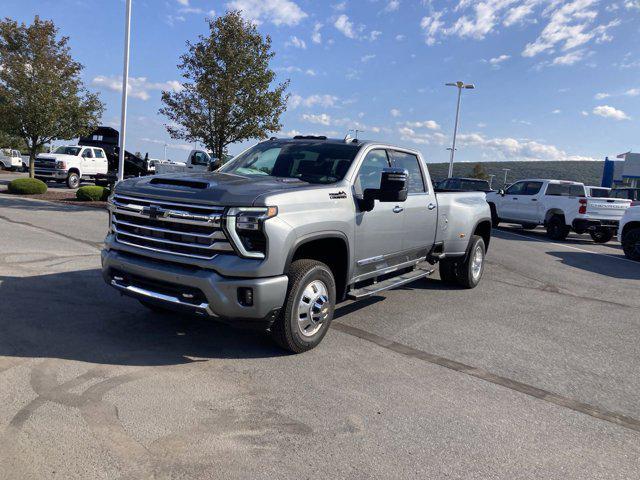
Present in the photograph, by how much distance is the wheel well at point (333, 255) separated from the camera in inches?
180

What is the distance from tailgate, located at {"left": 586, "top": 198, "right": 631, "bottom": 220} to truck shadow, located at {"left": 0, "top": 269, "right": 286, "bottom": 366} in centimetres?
1434

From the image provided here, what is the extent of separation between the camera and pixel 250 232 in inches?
153

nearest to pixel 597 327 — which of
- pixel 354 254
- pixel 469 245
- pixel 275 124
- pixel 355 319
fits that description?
pixel 469 245

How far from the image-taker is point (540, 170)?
249ft

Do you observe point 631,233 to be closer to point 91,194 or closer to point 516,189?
point 516,189

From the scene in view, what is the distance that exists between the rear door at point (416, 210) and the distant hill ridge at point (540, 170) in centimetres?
5756

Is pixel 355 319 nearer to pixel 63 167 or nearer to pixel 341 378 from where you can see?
pixel 341 378

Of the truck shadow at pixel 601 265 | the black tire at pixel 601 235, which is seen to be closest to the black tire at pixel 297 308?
the truck shadow at pixel 601 265

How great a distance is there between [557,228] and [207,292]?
15.6 m

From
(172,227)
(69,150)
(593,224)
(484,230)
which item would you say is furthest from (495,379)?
(69,150)

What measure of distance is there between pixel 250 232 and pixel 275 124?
1325cm

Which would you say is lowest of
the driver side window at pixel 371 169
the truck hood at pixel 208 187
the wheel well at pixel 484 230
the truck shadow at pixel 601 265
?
the truck shadow at pixel 601 265

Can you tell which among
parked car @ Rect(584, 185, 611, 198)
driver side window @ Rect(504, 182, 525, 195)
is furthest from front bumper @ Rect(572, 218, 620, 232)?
driver side window @ Rect(504, 182, 525, 195)

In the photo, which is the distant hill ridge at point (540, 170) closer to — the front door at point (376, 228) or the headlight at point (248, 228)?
the front door at point (376, 228)
